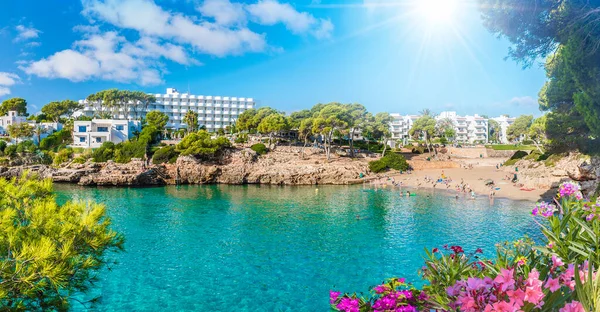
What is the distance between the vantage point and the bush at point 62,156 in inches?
2367

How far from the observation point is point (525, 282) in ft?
11.3

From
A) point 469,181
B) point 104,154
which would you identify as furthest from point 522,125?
point 104,154

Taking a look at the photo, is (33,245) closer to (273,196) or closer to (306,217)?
(306,217)

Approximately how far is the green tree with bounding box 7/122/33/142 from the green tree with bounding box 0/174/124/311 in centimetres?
7024

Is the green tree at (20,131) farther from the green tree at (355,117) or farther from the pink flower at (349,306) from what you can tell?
the pink flower at (349,306)

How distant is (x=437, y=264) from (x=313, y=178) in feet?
159

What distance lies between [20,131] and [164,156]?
95.5ft

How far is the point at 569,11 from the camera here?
1773 cm

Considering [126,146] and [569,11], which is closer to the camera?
[569,11]

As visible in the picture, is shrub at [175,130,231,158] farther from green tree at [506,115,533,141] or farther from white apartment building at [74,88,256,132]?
green tree at [506,115,533,141]

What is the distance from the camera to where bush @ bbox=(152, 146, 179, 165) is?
58531 mm

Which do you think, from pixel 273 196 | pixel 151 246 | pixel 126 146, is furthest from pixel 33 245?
pixel 126 146

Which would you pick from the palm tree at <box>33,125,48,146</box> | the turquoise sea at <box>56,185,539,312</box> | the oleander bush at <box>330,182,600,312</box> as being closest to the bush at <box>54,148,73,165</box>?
the palm tree at <box>33,125,48,146</box>

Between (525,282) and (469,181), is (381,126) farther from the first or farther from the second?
(525,282)
